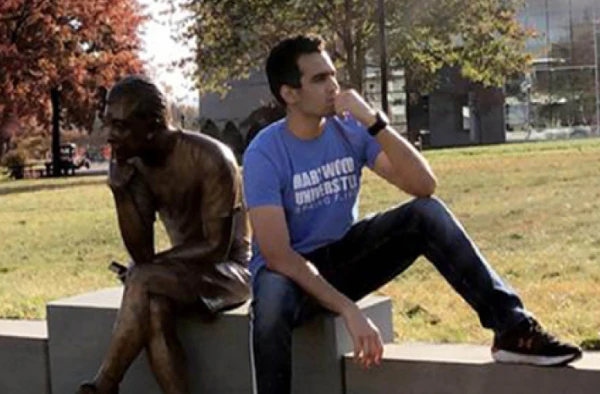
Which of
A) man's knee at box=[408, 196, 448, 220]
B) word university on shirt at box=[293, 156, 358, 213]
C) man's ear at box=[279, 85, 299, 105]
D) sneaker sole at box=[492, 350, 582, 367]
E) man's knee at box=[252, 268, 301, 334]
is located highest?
man's ear at box=[279, 85, 299, 105]

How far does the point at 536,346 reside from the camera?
4.06 metres

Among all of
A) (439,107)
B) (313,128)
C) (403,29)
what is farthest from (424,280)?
(439,107)

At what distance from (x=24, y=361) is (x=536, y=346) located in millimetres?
2594

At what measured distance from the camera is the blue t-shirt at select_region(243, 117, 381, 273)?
4.42 meters

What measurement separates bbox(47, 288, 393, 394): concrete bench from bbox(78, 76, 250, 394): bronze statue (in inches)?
4.1

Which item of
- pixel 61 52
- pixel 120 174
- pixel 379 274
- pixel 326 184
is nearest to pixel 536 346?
pixel 379 274

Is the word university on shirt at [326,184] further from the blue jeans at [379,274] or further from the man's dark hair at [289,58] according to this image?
the man's dark hair at [289,58]

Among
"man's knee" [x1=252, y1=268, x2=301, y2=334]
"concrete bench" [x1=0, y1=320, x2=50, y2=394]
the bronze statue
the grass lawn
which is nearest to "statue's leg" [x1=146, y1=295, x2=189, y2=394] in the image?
the bronze statue

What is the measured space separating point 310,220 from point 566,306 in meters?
2.59

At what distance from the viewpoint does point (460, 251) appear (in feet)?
13.7

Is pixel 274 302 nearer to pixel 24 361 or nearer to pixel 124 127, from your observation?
pixel 124 127

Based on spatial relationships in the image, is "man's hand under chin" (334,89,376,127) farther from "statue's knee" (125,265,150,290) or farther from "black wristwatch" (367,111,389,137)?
"statue's knee" (125,265,150,290)

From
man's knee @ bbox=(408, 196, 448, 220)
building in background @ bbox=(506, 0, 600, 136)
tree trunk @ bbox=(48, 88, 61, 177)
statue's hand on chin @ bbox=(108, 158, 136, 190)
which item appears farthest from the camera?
building in background @ bbox=(506, 0, 600, 136)

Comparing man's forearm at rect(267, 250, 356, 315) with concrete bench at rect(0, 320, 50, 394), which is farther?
concrete bench at rect(0, 320, 50, 394)
